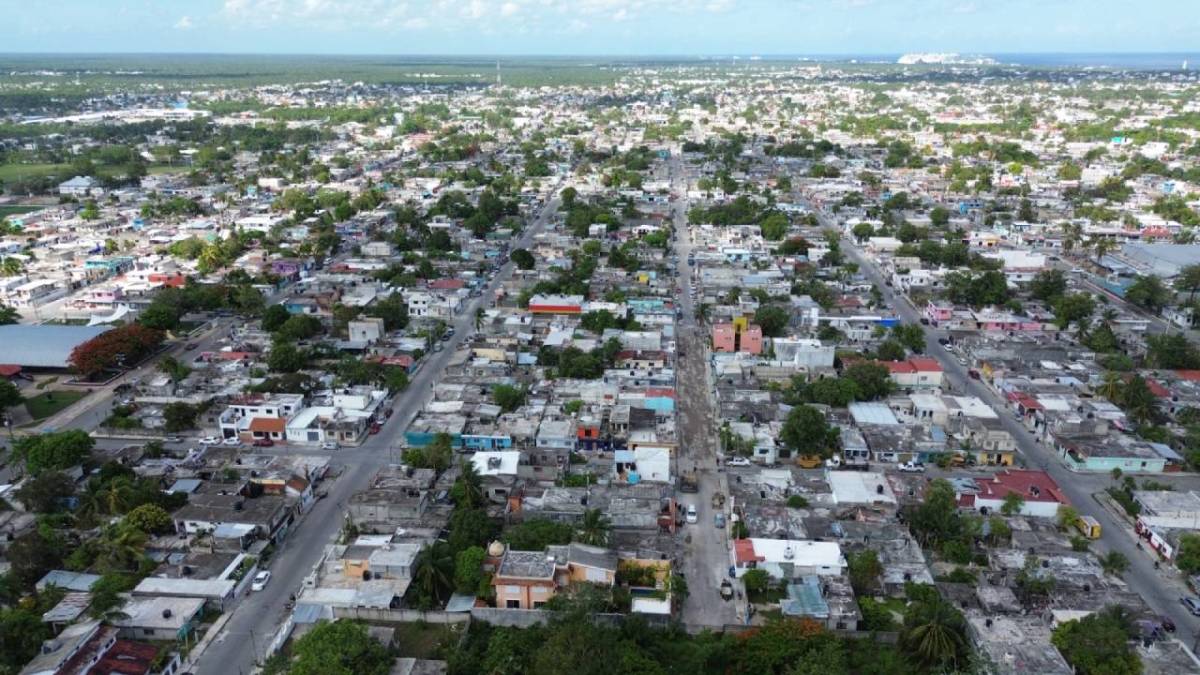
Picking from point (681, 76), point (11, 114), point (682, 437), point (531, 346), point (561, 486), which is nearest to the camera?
point (561, 486)

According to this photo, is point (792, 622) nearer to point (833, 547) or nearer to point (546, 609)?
point (833, 547)

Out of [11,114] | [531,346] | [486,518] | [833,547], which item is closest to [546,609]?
[486,518]

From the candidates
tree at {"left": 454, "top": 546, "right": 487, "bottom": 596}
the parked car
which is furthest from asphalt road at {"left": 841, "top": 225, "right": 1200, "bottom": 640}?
tree at {"left": 454, "top": 546, "right": 487, "bottom": 596}

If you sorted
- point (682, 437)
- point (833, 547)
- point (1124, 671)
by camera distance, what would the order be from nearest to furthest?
point (1124, 671) → point (833, 547) → point (682, 437)

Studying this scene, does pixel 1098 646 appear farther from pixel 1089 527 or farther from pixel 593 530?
pixel 593 530

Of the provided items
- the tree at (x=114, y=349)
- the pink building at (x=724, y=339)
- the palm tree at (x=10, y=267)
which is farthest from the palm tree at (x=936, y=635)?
the palm tree at (x=10, y=267)

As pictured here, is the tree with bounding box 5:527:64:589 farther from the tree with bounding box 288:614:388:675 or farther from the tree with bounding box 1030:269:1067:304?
the tree with bounding box 1030:269:1067:304
